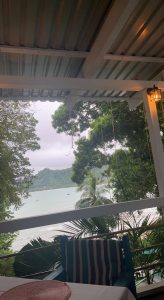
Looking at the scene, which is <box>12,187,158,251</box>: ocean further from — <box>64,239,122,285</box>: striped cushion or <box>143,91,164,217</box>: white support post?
<box>64,239,122,285</box>: striped cushion

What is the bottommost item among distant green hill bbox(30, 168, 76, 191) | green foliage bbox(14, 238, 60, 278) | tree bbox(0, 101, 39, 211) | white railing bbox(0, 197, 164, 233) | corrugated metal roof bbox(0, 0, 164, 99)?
green foliage bbox(14, 238, 60, 278)

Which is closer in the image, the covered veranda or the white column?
the covered veranda

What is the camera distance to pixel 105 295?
1.28 m

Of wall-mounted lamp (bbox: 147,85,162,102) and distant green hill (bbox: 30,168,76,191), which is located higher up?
wall-mounted lamp (bbox: 147,85,162,102)

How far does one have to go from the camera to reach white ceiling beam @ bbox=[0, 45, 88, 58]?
8.84 feet

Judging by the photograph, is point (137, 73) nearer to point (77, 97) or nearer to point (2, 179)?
point (77, 97)

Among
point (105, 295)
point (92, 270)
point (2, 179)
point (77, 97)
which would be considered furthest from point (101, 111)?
point (105, 295)

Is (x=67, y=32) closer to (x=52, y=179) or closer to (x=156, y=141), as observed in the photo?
(x=156, y=141)

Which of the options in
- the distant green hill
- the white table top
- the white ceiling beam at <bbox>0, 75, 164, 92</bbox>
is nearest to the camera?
the white table top

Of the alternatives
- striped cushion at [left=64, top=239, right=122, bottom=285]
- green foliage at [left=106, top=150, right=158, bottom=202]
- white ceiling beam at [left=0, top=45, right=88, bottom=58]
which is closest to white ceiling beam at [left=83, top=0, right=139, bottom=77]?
white ceiling beam at [left=0, top=45, right=88, bottom=58]

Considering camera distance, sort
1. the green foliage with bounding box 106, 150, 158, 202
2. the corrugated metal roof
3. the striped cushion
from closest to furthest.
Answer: the striped cushion, the corrugated metal roof, the green foliage with bounding box 106, 150, 158, 202

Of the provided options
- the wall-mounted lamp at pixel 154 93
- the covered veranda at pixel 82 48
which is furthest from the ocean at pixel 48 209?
the wall-mounted lamp at pixel 154 93

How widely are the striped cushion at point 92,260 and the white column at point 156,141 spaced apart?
56.2 inches

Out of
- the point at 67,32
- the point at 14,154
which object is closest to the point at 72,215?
the point at 67,32
